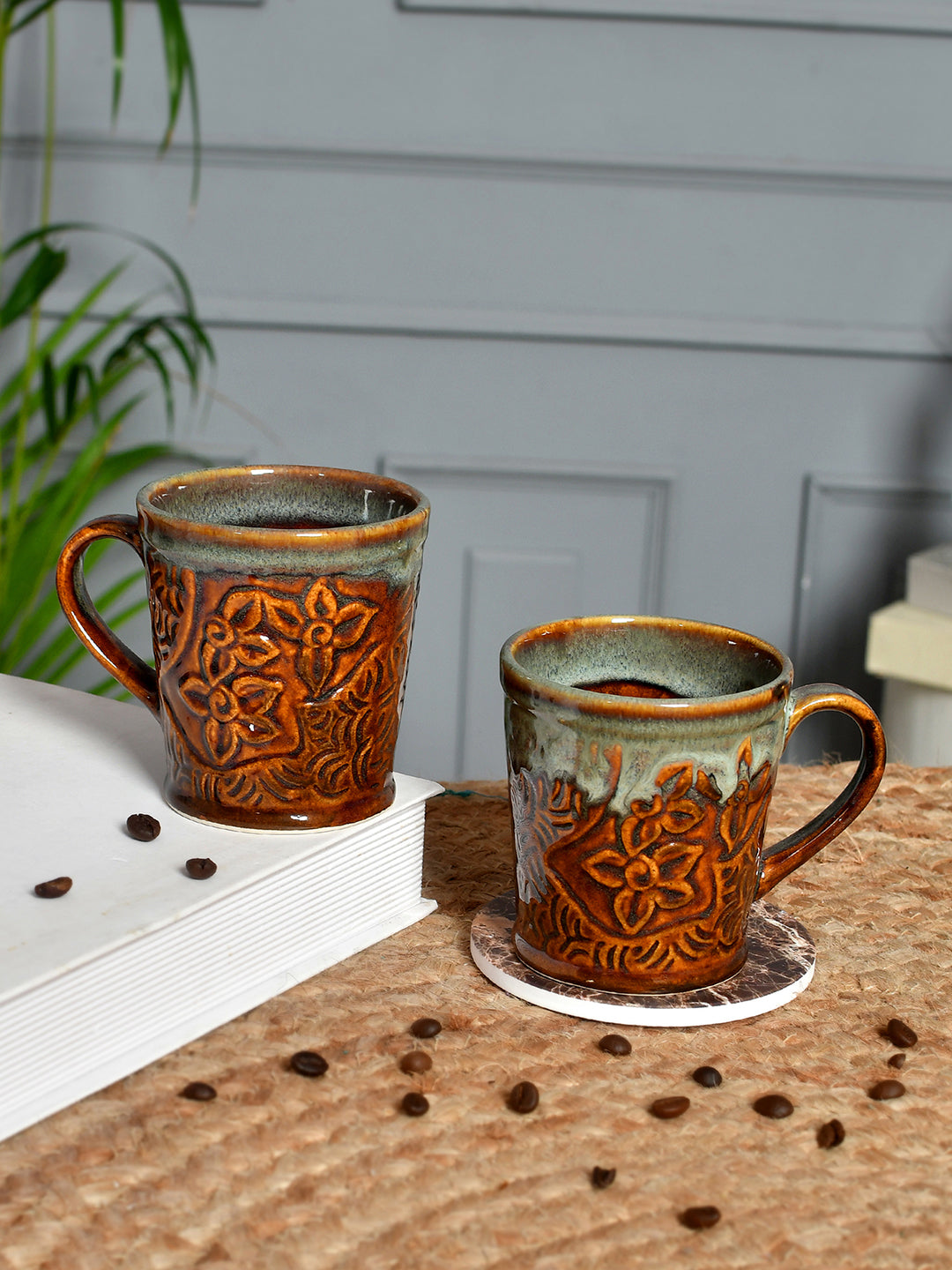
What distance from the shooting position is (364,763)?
57 cm

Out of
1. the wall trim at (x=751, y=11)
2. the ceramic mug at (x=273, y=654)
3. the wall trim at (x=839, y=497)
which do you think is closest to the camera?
the ceramic mug at (x=273, y=654)

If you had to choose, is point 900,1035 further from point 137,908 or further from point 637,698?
point 137,908

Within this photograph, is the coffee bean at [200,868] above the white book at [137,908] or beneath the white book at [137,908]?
above

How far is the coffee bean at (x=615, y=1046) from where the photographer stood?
51cm

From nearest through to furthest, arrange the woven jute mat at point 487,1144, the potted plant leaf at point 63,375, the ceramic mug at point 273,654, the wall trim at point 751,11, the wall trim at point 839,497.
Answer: the woven jute mat at point 487,1144 → the ceramic mug at point 273,654 → the potted plant leaf at point 63,375 → the wall trim at point 751,11 → the wall trim at point 839,497

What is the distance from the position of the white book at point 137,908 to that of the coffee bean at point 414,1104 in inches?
3.3

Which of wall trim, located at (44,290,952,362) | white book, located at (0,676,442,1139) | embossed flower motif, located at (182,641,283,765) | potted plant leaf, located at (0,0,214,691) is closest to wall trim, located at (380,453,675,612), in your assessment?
wall trim, located at (44,290,952,362)

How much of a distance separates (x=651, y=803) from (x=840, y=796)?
106mm

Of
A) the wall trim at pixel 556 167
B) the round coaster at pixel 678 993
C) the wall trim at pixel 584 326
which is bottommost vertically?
the round coaster at pixel 678 993

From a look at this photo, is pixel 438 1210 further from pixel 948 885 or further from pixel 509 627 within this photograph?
pixel 509 627

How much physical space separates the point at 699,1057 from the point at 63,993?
0.74 feet

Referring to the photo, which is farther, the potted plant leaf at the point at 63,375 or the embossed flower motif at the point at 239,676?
the potted plant leaf at the point at 63,375

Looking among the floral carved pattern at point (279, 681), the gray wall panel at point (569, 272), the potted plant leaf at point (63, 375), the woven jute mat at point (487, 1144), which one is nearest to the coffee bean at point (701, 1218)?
the woven jute mat at point (487, 1144)

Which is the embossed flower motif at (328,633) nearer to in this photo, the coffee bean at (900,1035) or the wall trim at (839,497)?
the coffee bean at (900,1035)
